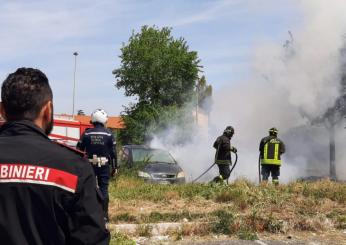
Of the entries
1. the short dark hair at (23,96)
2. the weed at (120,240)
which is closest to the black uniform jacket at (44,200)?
the short dark hair at (23,96)

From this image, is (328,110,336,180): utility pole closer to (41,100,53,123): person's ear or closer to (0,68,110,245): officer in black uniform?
(41,100,53,123): person's ear

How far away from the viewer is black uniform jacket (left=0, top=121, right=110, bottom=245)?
2016mm

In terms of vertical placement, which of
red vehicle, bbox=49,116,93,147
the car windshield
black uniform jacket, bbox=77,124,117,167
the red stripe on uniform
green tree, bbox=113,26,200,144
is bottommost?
the car windshield

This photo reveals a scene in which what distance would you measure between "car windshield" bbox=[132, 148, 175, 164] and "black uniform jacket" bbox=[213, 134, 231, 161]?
7.30 feet

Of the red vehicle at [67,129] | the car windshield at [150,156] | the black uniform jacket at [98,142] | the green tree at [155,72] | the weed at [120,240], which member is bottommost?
the weed at [120,240]

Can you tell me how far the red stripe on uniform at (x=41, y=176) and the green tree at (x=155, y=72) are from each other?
40.3m

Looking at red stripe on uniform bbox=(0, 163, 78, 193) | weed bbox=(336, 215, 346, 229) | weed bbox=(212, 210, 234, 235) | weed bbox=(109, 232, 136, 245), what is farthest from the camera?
weed bbox=(336, 215, 346, 229)

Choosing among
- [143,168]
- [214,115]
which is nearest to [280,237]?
[143,168]

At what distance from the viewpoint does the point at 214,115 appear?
30453mm

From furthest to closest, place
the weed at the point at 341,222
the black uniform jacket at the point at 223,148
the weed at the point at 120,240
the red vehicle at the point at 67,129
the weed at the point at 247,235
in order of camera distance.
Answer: the red vehicle at the point at 67,129
the black uniform jacket at the point at 223,148
the weed at the point at 341,222
the weed at the point at 247,235
the weed at the point at 120,240

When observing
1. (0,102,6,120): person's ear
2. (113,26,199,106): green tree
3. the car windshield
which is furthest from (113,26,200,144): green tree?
(0,102,6,120): person's ear

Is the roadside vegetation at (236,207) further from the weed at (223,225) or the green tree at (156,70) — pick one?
the green tree at (156,70)

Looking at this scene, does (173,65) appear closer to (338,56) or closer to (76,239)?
(338,56)

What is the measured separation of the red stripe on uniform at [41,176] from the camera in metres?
A: 2.01
